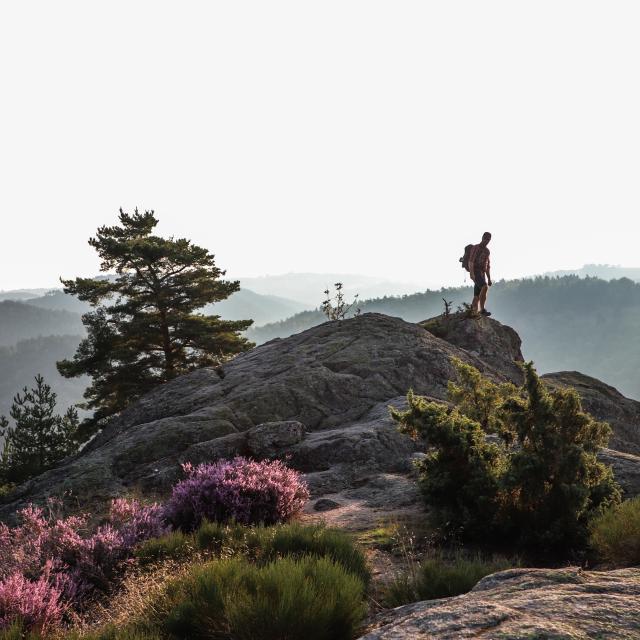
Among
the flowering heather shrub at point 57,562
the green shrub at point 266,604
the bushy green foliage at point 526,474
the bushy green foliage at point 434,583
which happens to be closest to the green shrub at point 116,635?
the green shrub at point 266,604

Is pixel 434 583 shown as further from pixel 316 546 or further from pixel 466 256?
pixel 466 256

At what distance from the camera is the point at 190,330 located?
2842cm

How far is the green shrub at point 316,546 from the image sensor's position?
5.05 m

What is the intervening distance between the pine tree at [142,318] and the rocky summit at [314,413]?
10273mm

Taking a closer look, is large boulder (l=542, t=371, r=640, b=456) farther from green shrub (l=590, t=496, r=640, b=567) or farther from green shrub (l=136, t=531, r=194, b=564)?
green shrub (l=136, t=531, r=194, b=564)

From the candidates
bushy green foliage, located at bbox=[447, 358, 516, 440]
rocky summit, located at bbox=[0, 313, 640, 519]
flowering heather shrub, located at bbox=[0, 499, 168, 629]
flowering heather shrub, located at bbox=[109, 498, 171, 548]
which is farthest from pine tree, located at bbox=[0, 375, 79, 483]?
bushy green foliage, located at bbox=[447, 358, 516, 440]

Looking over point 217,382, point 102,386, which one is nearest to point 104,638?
point 217,382

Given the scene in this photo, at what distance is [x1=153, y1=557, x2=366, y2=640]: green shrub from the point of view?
3381 millimetres

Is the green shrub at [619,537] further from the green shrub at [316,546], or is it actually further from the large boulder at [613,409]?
the large boulder at [613,409]

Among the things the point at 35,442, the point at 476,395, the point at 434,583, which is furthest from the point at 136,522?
the point at 35,442

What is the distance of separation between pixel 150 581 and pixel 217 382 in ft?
38.4

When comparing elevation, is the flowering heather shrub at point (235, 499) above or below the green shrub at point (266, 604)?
below

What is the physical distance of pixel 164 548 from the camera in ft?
20.5

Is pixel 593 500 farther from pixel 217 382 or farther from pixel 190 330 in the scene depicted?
pixel 190 330
